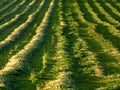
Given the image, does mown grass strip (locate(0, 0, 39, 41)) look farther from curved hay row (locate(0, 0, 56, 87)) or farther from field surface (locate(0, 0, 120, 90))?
curved hay row (locate(0, 0, 56, 87))

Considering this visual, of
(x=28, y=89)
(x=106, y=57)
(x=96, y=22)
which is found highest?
(x=28, y=89)

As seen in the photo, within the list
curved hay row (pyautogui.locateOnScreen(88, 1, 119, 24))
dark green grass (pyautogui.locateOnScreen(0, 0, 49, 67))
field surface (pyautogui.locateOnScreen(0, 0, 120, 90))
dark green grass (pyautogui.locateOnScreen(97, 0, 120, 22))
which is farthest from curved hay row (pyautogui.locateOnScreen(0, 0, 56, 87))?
dark green grass (pyautogui.locateOnScreen(97, 0, 120, 22))

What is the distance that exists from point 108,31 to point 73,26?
3844mm

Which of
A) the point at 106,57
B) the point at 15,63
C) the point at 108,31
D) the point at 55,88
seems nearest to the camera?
the point at 55,88

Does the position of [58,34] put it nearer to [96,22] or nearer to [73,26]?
[73,26]

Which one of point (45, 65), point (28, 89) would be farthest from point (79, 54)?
point (28, 89)

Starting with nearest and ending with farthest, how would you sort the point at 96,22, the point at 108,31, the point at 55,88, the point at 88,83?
the point at 55,88 < the point at 88,83 < the point at 108,31 < the point at 96,22

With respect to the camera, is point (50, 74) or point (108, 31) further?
point (108, 31)

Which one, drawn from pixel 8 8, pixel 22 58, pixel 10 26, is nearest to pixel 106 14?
pixel 10 26

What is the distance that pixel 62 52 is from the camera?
25234mm

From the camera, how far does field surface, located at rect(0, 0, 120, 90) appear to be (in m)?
18.9

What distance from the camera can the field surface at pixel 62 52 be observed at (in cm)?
1888

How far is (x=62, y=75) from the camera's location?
19547 mm

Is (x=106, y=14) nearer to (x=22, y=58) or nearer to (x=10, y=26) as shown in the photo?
(x=10, y=26)
